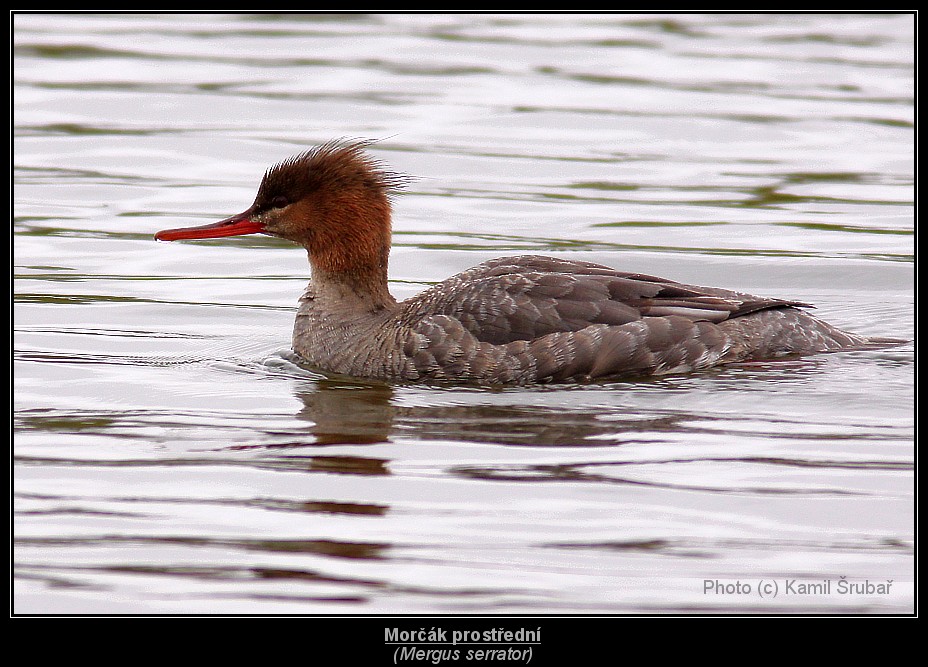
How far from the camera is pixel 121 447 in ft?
24.5

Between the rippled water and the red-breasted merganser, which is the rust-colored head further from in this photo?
the rippled water

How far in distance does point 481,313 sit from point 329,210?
124 cm

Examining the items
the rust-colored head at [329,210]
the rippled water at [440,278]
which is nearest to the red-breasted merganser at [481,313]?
the rust-colored head at [329,210]

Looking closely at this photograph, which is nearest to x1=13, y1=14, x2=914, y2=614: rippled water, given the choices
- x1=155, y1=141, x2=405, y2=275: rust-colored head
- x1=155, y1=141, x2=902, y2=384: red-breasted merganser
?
x1=155, y1=141, x2=902, y2=384: red-breasted merganser

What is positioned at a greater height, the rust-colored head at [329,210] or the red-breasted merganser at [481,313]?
the rust-colored head at [329,210]

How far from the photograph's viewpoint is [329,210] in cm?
924

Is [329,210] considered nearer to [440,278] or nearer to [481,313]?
[481,313]

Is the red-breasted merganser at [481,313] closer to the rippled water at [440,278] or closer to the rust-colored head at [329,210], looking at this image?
the rust-colored head at [329,210]

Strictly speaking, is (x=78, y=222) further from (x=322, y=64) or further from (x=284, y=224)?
(x=322, y=64)

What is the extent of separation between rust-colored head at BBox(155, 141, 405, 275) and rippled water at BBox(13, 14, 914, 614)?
769 mm

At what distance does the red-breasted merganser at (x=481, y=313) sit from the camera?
8.68 m

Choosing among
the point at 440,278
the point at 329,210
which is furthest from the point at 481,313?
the point at 440,278

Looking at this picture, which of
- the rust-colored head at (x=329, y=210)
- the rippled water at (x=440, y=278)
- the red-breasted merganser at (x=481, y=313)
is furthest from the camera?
the rust-colored head at (x=329, y=210)
